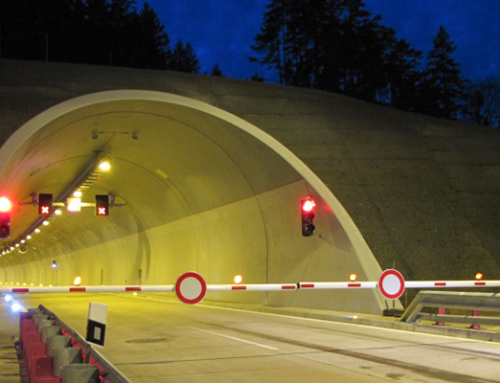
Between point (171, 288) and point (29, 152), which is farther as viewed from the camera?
point (29, 152)

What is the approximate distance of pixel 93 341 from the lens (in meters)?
8.11

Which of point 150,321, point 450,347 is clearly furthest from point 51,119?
point 450,347

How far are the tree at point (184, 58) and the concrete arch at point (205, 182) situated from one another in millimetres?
46727

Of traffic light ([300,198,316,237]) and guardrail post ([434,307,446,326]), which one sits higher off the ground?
traffic light ([300,198,316,237])

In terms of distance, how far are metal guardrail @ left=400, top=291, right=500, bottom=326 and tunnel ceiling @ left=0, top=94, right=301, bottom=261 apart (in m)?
6.84

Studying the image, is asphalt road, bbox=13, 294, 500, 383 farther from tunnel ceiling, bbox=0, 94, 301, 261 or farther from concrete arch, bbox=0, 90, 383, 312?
tunnel ceiling, bbox=0, 94, 301, 261

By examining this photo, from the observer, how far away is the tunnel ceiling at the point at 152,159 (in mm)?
22047

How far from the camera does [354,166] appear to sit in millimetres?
24000

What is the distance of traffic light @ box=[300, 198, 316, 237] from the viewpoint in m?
19.5

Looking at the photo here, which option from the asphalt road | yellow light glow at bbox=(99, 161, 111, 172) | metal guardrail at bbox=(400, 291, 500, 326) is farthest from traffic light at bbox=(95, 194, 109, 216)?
metal guardrail at bbox=(400, 291, 500, 326)

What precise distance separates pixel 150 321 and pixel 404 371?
11.9 meters

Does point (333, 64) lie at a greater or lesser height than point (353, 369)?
greater

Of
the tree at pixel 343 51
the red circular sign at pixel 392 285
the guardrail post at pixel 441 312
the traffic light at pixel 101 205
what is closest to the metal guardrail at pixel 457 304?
the guardrail post at pixel 441 312

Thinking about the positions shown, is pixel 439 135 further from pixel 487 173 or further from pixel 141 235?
pixel 141 235
